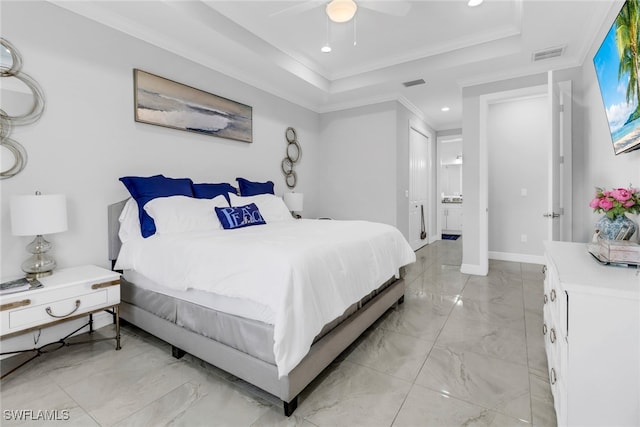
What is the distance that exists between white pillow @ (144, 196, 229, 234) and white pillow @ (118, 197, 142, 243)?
0.17 metres

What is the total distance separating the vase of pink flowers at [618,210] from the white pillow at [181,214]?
2.82 m

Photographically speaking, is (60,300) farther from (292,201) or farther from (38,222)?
(292,201)

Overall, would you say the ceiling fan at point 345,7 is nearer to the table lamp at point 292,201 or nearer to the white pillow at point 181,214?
the white pillow at point 181,214

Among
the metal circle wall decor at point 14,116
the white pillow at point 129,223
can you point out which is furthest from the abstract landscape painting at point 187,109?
the white pillow at point 129,223

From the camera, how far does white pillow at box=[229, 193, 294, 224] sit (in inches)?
128

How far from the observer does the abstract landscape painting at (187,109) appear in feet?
9.43

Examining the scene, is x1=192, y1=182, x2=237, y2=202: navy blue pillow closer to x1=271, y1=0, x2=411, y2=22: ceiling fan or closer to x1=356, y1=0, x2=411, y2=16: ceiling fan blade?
x1=271, y1=0, x2=411, y2=22: ceiling fan

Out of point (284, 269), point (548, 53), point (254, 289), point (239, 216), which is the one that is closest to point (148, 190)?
point (239, 216)

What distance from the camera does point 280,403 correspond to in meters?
1.62

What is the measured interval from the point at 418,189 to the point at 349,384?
470 centimetres

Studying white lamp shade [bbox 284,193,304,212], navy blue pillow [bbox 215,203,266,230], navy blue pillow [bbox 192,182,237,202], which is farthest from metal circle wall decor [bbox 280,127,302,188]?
navy blue pillow [bbox 215,203,266,230]

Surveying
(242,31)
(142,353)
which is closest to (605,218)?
(142,353)

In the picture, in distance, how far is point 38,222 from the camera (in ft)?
6.36

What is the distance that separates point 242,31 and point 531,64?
339 centimetres
